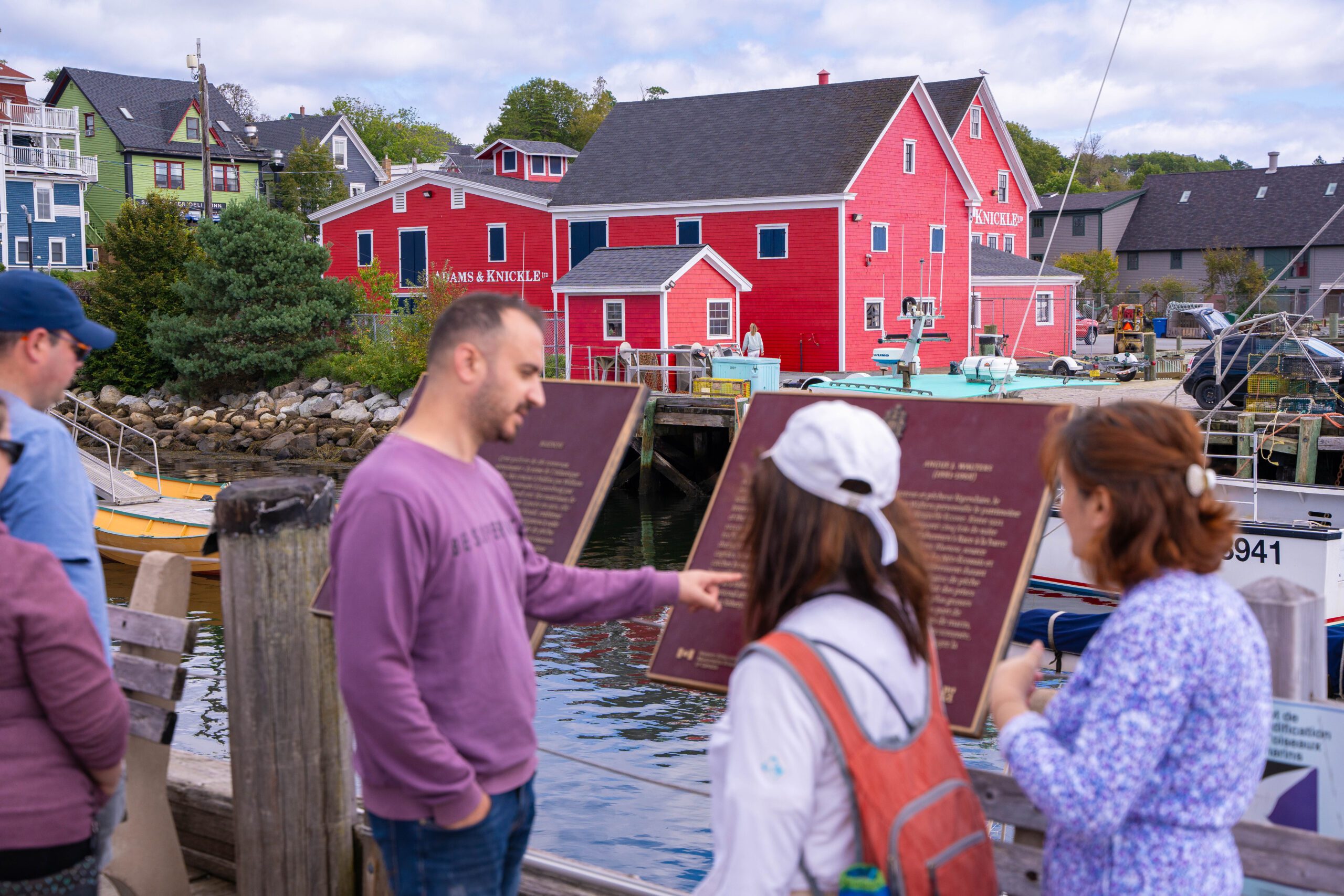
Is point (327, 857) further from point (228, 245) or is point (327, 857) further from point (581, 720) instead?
point (228, 245)

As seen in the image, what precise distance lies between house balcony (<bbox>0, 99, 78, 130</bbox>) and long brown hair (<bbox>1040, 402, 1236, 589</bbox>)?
65.4 m

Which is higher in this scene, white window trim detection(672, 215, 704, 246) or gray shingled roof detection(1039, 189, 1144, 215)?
gray shingled roof detection(1039, 189, 1144, 215)

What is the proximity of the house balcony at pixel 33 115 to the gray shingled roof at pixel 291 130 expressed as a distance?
16538 millimetres

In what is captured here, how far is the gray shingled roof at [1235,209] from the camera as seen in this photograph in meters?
70.1

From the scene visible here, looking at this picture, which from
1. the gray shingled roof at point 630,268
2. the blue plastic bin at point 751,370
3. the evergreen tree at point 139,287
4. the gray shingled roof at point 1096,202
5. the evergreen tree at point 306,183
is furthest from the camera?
the gray shingled roof at point 1096,202

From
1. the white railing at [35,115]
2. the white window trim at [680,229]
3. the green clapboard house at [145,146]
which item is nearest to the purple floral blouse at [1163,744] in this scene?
the white window trim at [680,229]

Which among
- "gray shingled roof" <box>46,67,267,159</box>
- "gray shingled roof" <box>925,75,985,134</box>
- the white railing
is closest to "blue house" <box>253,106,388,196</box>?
"gray shingled roof" <box>46,67,267,159</box>

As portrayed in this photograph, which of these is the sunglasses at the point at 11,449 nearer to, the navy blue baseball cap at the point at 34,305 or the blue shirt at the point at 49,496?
the blue shirt at the point at 49,496

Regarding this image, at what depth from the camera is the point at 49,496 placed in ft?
10.4

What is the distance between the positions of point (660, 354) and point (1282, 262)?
49444 mm

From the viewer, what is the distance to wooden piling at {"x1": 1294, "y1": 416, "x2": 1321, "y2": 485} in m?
19.7

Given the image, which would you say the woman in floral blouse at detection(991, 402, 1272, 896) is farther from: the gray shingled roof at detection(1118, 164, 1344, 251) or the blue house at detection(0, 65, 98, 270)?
the gray shingled roof at detection(1118, 164, 1344, 251)

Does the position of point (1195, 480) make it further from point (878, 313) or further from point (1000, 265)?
point (1000, 265)

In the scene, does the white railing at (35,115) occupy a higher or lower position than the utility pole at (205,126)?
higher
